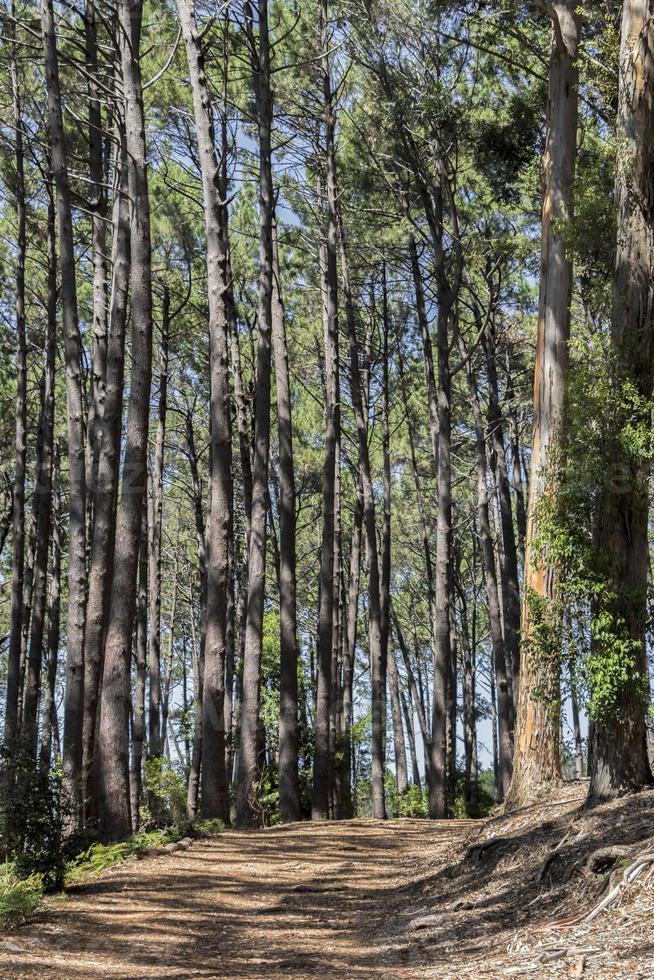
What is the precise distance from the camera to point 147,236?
1002 cm

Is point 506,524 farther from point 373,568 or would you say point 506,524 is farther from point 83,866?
point 83,866

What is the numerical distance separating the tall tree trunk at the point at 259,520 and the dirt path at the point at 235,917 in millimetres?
2588

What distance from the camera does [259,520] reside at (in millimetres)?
13609

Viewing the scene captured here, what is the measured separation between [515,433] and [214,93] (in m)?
10.2

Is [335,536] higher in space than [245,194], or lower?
lower

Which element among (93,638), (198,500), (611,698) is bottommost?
(611,698)

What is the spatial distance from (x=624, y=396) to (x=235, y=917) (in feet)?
15.7

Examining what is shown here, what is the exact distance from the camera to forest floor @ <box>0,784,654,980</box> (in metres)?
4.73

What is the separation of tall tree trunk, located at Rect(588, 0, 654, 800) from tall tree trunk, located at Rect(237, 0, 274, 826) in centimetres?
652

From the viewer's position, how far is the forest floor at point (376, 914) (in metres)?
4.73

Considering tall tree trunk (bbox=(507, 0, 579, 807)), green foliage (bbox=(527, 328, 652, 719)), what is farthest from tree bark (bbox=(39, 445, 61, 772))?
green foliage (bbox=(527, 328, 652, 719))

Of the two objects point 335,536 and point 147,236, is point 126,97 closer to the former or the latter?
point 147,236

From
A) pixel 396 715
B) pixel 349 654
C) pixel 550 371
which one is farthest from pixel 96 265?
pixel 396 715

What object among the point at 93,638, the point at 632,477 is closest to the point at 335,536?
the point at 93,638
